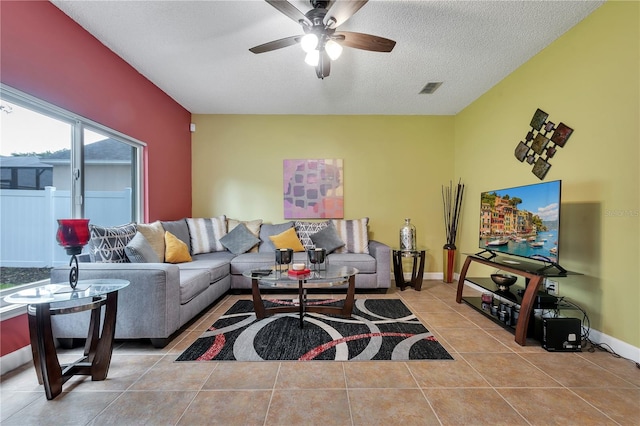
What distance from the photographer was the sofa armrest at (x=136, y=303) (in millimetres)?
2080

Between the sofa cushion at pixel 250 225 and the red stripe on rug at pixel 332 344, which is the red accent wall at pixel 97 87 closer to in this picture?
the sofa cushion at pixel 250 225

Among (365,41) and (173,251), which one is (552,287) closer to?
(365,41)

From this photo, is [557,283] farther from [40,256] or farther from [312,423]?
[40,256]

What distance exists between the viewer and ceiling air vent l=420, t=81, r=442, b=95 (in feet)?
11.4

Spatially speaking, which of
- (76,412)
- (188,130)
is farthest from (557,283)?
(188,130)

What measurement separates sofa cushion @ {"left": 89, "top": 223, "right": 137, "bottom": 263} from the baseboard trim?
395 centimetres

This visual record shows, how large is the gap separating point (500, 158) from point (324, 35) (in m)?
2.61

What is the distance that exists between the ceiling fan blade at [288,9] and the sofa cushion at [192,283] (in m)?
2.20

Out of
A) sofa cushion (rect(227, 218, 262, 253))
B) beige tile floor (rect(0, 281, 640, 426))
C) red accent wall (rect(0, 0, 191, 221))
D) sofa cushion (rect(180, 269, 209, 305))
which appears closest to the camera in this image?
beige tile floor (rect(0, 281, 640, 426))

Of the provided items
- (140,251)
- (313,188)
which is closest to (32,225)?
(140,251)

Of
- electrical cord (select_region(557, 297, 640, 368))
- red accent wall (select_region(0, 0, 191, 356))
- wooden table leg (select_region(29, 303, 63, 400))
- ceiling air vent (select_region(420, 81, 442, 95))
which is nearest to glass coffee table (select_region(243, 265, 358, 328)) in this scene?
wooden table leg (select_region(29, 303, 63, 400))

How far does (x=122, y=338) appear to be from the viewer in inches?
85.7

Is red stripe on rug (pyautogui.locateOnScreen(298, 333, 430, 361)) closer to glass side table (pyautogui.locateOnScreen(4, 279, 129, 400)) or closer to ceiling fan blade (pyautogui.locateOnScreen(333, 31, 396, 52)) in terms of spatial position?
glass side table (pyautogui.locateOnScreen(4, 279, 129, 400))

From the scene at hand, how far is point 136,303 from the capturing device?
6.88 feet
